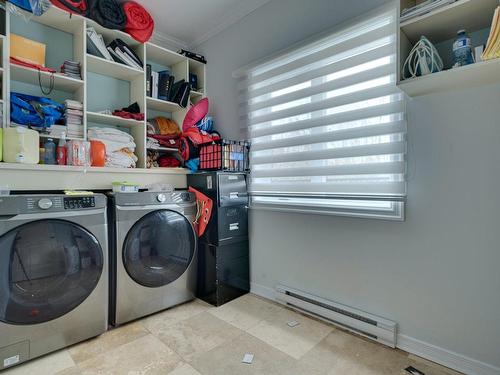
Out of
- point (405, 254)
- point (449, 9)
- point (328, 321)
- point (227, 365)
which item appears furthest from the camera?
point (328, 321)

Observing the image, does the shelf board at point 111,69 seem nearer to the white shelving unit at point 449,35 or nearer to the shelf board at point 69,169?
the shelf board at point 69,169

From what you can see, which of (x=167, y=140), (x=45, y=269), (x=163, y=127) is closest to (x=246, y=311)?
(x=45, y=269)

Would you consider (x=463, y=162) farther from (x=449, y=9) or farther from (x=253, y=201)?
(x=253, y=201)

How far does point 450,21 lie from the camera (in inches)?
50.6

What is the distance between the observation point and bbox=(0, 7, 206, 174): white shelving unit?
1867 millimetres

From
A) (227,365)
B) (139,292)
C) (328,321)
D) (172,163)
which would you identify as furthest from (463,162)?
(172,163)

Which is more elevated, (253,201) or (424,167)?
(424,167)

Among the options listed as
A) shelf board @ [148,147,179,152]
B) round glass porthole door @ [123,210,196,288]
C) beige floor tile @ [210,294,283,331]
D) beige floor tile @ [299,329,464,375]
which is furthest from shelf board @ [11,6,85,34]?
beige floor tile @ [299,329,464,375]

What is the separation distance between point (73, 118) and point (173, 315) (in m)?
1.66

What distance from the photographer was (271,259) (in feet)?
7.52

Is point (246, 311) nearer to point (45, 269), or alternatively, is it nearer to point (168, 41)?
point (45, 269)

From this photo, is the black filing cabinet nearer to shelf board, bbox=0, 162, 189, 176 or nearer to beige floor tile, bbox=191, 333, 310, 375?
shelf board, bbox=0, 162, 189, 176

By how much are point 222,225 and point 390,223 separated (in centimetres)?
121

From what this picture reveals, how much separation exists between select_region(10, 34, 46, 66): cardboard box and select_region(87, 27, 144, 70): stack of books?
13.2 inches
